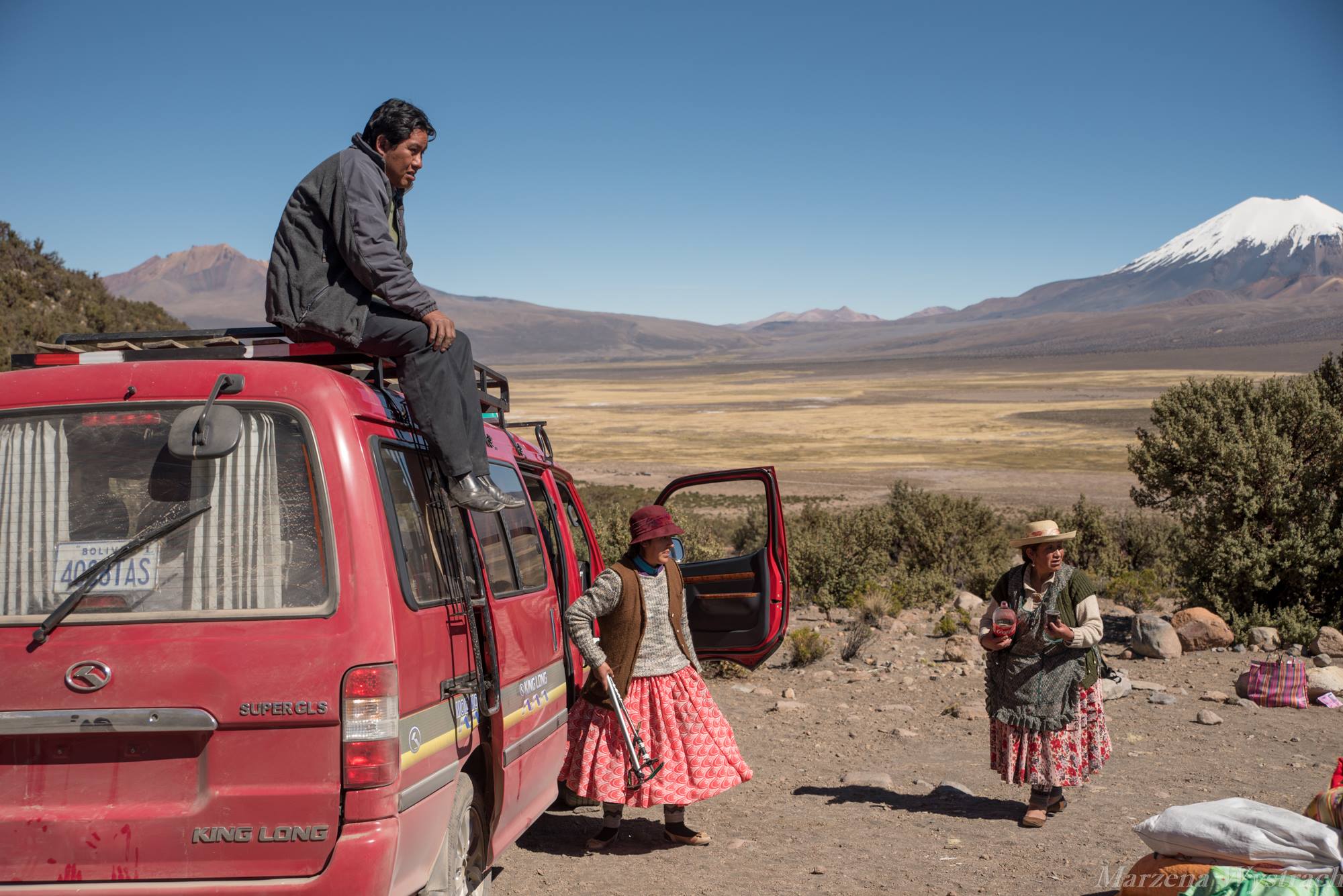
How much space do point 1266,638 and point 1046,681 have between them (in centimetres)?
641

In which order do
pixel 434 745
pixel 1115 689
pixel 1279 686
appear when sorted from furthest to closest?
pixel 1115 689, pixel 1279 686, pixel 434 745

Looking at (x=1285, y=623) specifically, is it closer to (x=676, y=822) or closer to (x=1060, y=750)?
(x=1060, y=750)

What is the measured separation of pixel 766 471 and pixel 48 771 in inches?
171

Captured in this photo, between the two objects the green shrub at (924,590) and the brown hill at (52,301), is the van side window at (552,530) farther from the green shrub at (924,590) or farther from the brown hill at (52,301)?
the brown hill at (52,301)

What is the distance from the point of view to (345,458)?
333cm

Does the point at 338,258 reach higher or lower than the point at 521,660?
higher

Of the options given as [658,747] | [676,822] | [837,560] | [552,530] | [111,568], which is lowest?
[837,560]

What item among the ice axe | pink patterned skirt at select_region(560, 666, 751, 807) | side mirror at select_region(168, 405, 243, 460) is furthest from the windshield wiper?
pink patterned skirt at select_region(560, 666, 751, 807)

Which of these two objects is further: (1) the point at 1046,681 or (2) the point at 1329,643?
(2) the point at 1329,643

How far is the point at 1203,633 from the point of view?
1116 centimetres

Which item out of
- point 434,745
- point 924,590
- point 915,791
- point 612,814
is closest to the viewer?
point 434,745

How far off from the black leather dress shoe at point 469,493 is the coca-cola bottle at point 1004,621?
2982 mm

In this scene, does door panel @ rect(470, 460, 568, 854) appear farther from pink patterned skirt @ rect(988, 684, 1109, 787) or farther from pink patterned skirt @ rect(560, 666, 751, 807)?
pink patterned skirt @ rect(988, 684, 1109, 787)

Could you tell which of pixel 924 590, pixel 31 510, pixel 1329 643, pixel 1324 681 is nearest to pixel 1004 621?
pixel 31 510
